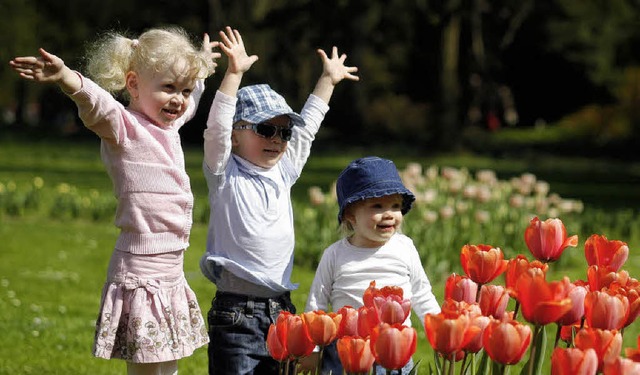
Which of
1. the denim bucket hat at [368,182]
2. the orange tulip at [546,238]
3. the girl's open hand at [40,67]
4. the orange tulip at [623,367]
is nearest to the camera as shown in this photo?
the orange tulip at [623,367]

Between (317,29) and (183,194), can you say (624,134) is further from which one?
(183,194)

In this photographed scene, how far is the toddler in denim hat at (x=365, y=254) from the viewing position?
155 inches

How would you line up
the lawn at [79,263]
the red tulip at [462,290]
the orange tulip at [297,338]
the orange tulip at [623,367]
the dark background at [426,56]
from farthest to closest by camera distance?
the dark background at [426,56] < the lawn at [79,263] < the red tulip at [462,290] < the orange tulip at [297,338] < the orange tulip at [623,367]

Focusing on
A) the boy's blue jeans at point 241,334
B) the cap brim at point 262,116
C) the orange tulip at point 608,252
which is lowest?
the boy's blue jeans at point 241,334

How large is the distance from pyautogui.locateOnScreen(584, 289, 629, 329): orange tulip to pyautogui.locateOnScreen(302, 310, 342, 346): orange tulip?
2.08 feet

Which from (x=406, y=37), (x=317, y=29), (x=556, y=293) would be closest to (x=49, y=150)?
(x=317, y=29)

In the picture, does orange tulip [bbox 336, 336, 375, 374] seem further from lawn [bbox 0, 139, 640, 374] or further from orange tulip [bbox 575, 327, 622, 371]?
lawn [bbox 0, 139, 640, 374]

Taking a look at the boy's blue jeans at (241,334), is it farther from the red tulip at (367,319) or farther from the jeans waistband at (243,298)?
the red tulip at (367,319)

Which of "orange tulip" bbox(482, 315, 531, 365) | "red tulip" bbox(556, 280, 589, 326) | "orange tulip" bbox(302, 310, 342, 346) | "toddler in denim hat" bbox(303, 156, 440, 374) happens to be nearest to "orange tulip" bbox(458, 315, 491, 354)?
"orange tulip" bbox(482, 315, 531, 365)

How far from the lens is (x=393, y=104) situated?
35.3 metres

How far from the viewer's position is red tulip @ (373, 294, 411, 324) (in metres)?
2.86

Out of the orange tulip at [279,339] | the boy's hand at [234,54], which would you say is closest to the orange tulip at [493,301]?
the orange tulip at [279,339]

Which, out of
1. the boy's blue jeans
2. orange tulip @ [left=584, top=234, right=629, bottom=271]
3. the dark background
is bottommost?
the boy's blue jeans

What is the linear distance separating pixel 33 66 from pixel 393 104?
32.1 metres
